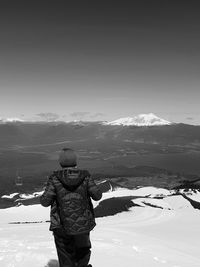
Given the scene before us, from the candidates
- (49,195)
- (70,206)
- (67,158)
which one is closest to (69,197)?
(70,206)

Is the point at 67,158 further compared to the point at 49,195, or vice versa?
the point at 67,158

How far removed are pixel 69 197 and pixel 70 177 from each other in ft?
1.30

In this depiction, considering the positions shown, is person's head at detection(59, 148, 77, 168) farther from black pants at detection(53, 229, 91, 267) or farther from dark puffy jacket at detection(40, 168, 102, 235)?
black pants at detection(53, 229, 91, 267)

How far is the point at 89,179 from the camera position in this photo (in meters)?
6.64

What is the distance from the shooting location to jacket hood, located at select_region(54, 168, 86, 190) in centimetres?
654


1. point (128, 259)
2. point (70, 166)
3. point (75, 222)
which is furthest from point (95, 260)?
point (70, 166)

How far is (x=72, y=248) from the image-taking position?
677 cm

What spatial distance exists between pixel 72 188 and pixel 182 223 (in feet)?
51.6

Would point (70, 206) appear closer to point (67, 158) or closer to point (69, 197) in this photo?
point (69, 197)

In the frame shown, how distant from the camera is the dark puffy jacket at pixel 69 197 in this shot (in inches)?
257

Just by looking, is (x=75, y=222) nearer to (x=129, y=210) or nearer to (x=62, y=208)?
(x=62, y=208)

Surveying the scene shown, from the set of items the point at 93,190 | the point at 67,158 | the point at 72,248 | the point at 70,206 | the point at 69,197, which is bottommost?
the point at 72,248

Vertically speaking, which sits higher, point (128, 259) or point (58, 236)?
point (58, 236)

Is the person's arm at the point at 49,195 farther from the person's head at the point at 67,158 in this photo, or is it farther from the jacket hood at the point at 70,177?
the person's head at the point at 67,158
